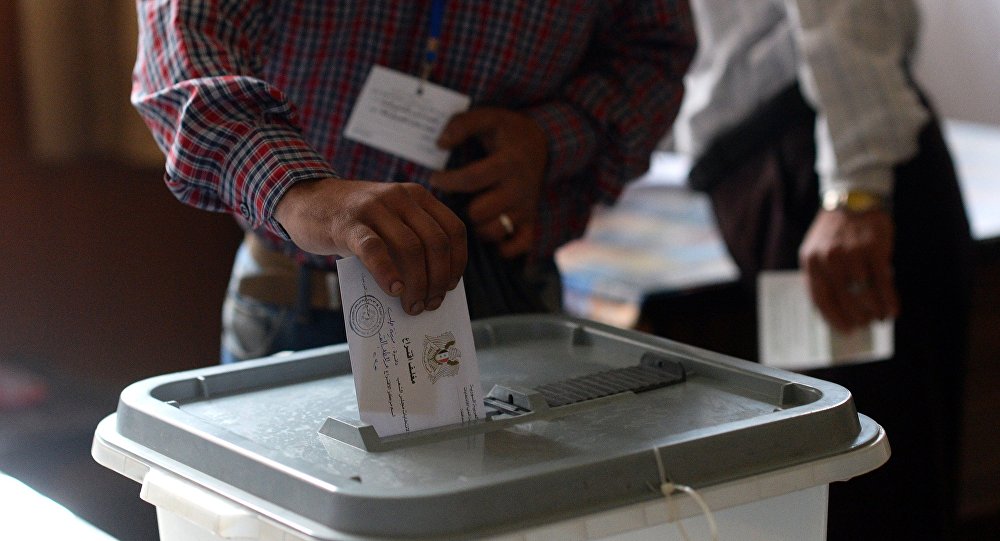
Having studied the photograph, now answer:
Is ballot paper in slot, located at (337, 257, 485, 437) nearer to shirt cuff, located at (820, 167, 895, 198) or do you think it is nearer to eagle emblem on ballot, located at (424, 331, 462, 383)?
eagle emblem on ballot, located at (424, 331, 462, 383)

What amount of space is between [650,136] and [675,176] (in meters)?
1.78

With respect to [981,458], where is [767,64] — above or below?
above


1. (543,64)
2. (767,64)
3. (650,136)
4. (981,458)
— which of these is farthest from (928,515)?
(543,64)

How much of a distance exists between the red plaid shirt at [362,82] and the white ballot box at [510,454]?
19 centimetres

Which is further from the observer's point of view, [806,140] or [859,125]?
[806,140]

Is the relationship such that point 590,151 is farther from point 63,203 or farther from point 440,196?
point 63,203

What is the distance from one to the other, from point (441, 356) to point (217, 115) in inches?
13.0

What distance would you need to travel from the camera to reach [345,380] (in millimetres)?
981

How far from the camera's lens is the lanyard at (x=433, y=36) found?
4.05 ft

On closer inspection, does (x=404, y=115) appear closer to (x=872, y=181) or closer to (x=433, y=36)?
(x=433, y=36)

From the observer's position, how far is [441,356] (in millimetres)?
830

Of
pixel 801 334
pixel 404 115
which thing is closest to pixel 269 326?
pixel 404 115

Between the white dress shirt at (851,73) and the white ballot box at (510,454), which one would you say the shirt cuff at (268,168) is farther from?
the white dress shirt at (851,73)

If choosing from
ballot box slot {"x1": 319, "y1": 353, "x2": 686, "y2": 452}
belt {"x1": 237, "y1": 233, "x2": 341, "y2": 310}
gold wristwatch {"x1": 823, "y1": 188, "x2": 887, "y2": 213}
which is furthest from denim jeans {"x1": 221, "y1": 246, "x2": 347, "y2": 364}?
gold wristwatch {"x1": 823, "y1": 188, "x2": 887, "y2": 213}
